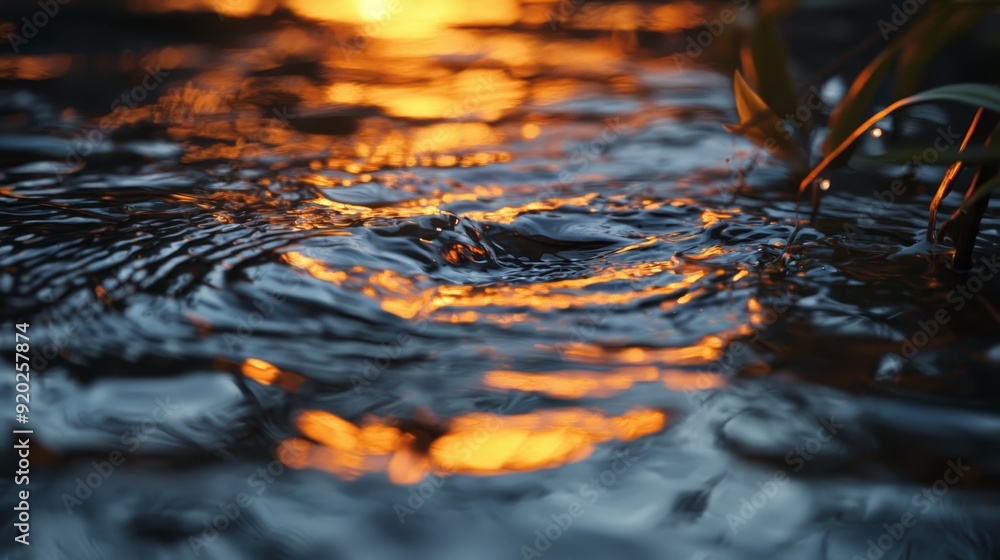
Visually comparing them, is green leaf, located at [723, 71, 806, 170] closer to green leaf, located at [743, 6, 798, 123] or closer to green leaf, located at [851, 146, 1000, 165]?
green leaf, located at [743, 6, 798, 123]

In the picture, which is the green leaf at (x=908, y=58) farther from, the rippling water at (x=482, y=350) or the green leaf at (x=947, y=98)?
the rippling water at (x=482, y=350)

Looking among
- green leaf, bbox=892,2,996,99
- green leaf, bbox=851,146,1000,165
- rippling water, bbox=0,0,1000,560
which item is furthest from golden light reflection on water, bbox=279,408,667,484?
green leaf, bbox=892,2,996,99

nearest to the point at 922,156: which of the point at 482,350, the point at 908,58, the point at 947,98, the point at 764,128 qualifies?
the point at 947,98

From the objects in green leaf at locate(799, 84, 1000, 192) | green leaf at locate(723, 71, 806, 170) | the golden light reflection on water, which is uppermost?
green leaf at locate(799, 84, 1000, 192)

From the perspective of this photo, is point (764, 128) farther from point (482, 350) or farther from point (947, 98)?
point (482, 350)

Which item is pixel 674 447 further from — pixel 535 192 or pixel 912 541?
pixel 535 192

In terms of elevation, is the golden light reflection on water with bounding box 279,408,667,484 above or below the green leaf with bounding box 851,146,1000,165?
below

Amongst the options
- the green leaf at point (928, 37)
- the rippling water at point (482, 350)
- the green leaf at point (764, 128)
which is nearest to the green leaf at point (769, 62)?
the green leaf at point (764, 128)

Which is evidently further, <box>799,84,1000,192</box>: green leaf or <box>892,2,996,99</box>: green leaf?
<box>892,2,996,99</box>: green leaf

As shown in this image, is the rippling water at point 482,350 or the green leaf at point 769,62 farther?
the green leaf at point 769,62
